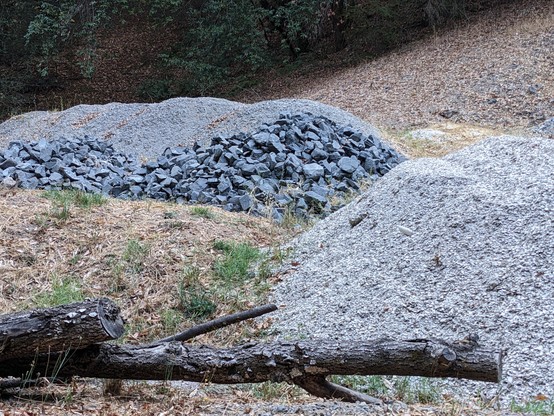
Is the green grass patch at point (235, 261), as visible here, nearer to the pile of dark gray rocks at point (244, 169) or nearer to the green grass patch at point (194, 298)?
the green grass patch at point (194, 298)

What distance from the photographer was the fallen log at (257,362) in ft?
11.1

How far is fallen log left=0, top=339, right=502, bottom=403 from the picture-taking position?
3381 mm

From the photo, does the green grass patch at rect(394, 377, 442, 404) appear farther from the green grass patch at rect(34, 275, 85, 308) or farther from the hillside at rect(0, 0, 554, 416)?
the green grass patch at rect(34, 275, 85, 308)

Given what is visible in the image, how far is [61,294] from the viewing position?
561 centimetres

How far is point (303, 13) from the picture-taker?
17281mm

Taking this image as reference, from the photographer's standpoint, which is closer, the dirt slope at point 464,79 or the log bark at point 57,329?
the log bark at point 57,329

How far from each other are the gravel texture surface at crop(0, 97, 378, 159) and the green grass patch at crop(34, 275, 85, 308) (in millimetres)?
4250

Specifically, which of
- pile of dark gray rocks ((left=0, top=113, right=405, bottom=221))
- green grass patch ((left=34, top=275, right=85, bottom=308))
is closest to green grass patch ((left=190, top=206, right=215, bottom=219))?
pile of dark gray rocks ((left=0, top=113, right=405, bottom=221))

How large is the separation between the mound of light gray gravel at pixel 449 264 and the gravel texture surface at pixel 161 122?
371 centimetres

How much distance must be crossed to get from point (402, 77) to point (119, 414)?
12.6 metres

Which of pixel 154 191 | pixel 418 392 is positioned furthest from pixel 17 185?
pixel 418 392

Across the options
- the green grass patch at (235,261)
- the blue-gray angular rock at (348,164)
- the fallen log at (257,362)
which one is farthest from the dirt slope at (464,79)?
the fallen log at (257,362)

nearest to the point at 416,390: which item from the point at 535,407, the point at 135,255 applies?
the point at 535,407

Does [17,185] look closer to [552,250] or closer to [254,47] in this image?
[552,250]
